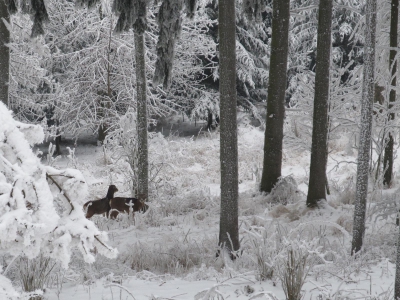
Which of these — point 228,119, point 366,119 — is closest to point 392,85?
point 366,119

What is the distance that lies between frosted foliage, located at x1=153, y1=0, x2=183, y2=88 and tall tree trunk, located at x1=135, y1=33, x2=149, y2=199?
2.41 metres

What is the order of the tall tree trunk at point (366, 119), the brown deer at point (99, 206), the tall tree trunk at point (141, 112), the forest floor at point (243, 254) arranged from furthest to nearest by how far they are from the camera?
the tall tree trunk at point (141, 112), the brown deer at point (99, 206), the tall tree trunk at point (366, 119), the forest floor at point (243, 254)

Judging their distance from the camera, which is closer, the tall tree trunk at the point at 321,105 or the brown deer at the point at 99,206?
the tall tree trunk at the point at 321,105

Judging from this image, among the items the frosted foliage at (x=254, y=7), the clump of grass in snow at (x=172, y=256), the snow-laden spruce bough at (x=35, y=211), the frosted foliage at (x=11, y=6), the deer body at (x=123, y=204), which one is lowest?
the clump of grass in snow at (x=172, y=256)

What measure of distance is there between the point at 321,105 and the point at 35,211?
256 inches

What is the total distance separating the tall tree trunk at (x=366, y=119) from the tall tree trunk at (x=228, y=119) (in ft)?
5.33

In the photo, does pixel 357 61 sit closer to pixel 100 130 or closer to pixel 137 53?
pixel 100 130

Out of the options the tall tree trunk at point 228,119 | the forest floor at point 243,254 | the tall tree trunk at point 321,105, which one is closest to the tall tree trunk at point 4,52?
the forest floor at point 243,254

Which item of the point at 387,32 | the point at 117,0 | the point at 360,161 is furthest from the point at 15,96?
the point at 360,161

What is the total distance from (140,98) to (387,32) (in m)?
5.88

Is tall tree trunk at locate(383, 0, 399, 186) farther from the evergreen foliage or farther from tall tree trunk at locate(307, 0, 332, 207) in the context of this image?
the evergreen foliage

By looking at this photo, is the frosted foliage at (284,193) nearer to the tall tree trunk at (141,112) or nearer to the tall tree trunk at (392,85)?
the tall tree trunk at (392,85)

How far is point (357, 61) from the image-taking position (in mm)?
23109

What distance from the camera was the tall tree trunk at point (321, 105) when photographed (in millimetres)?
7523
